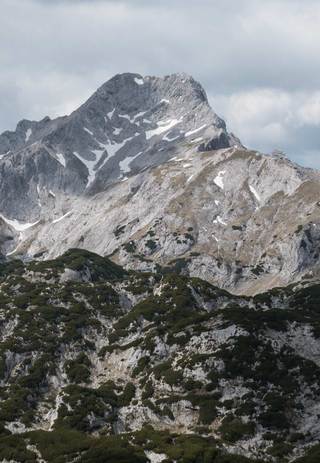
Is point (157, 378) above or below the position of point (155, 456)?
above

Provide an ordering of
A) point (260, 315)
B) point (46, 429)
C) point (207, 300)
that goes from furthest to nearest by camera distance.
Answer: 1. point (207, 300)
2. point (260, 315)
3. point (46, 429)

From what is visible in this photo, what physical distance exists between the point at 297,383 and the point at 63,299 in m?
62.2

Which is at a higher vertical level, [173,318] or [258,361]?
[173,318]

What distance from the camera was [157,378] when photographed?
4707 inches

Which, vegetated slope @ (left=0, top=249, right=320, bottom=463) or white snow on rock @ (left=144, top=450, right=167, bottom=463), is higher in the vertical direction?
vegetated slope @ (left=0, top=249, right=320, bottom=463)

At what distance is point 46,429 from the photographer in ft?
361

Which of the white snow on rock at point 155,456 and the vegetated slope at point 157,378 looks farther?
the vegetated slope at point 157,378

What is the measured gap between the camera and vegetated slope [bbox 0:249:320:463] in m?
97.5

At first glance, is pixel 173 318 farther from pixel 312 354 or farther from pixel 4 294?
pixel 4 294

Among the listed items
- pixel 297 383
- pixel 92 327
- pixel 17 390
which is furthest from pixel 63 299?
pixel 297 383

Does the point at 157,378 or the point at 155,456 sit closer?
the point at 155,456

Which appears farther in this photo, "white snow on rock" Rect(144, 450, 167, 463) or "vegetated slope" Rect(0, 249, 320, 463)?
"vegetated slope" Rect(0, 249, 320, 463)

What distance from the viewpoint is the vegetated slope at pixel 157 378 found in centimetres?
9750

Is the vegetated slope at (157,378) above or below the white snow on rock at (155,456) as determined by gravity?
above
